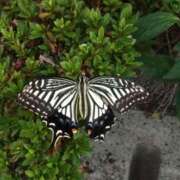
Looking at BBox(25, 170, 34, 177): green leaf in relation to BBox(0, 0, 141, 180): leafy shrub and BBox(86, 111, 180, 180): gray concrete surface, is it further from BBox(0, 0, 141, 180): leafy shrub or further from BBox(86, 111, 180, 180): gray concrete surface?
BBox(86, 111, 180, 180): gray concrete surface

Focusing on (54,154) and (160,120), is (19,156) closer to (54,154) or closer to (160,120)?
(54,154)

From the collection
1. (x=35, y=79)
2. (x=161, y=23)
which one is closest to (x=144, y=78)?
(x=161, y=23)

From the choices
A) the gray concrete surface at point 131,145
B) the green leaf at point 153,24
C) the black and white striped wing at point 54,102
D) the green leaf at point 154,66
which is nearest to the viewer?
the black and white striped wing at point 54,102

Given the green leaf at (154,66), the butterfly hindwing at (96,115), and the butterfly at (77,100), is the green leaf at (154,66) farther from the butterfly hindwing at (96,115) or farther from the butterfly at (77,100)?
the butterfly hindwing at (96,115)

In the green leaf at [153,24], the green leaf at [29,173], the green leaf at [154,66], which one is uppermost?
the green leaf at [153,24]

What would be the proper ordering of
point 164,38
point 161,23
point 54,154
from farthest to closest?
point 164,38 → point 161,23 → point 54,154

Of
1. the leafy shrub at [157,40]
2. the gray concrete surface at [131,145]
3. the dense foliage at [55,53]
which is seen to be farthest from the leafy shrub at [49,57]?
the gray concrete surface at [131,145]
